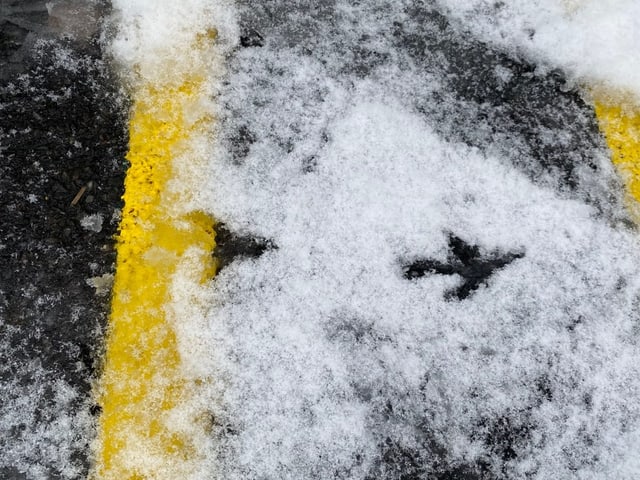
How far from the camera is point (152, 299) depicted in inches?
78.5

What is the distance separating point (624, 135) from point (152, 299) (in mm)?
1948

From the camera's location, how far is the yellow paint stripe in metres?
2.14

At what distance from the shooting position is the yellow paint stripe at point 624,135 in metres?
2.14

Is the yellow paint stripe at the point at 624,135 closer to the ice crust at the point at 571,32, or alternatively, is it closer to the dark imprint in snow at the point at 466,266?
the ice crust at the point at 571,32

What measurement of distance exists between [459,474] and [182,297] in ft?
3.73

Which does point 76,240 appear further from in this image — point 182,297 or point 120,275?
point 182,297

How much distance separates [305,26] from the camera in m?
2.37

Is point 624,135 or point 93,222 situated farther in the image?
point 624,135

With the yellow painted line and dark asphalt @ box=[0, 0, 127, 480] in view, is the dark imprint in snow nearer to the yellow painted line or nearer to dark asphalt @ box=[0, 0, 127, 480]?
the yellow painted line

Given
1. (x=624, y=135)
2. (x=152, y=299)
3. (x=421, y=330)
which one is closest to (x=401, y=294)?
(x=421, y=330)

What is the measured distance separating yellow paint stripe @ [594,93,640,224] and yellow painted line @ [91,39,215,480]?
5.24 ft

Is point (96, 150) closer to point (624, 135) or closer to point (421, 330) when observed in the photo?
point (421, 330)

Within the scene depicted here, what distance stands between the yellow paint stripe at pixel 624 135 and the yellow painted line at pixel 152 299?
1.60 metres

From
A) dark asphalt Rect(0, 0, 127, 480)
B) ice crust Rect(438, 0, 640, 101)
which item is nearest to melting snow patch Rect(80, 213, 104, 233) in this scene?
dark asphalt Rect(0, 0, 127, 480)
